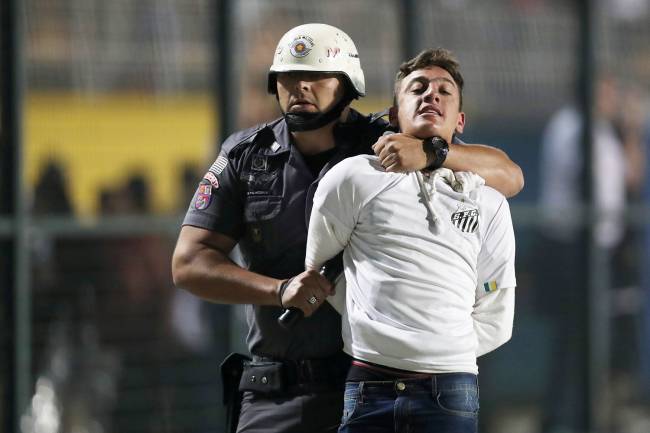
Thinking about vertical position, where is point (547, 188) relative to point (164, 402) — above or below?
above

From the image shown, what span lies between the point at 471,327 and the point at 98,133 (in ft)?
10.6

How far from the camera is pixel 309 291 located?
3.52 metres

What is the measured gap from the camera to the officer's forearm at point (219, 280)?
367 centimetres

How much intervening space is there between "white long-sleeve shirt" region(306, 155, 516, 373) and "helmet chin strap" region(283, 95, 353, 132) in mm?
292

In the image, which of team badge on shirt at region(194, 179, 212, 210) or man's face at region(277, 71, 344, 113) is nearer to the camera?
man's face at region(277, 71, 344, 113)

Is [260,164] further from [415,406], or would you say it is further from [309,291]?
[415,406]

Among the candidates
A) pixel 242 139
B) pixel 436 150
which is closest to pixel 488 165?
pixel 436 150

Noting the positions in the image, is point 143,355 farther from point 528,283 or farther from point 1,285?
point 528,283

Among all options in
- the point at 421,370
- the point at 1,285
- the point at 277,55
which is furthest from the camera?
the point at 1,285

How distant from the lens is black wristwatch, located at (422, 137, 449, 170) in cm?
346

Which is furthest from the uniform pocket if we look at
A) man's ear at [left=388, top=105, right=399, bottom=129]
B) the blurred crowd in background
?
the blurred crowd in background

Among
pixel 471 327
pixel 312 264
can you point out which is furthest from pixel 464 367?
pixel 312 264

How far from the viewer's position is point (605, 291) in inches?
320

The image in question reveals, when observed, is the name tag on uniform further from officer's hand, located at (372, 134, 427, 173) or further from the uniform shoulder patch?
officer's hand, located at (372, 134, 427, 173)
